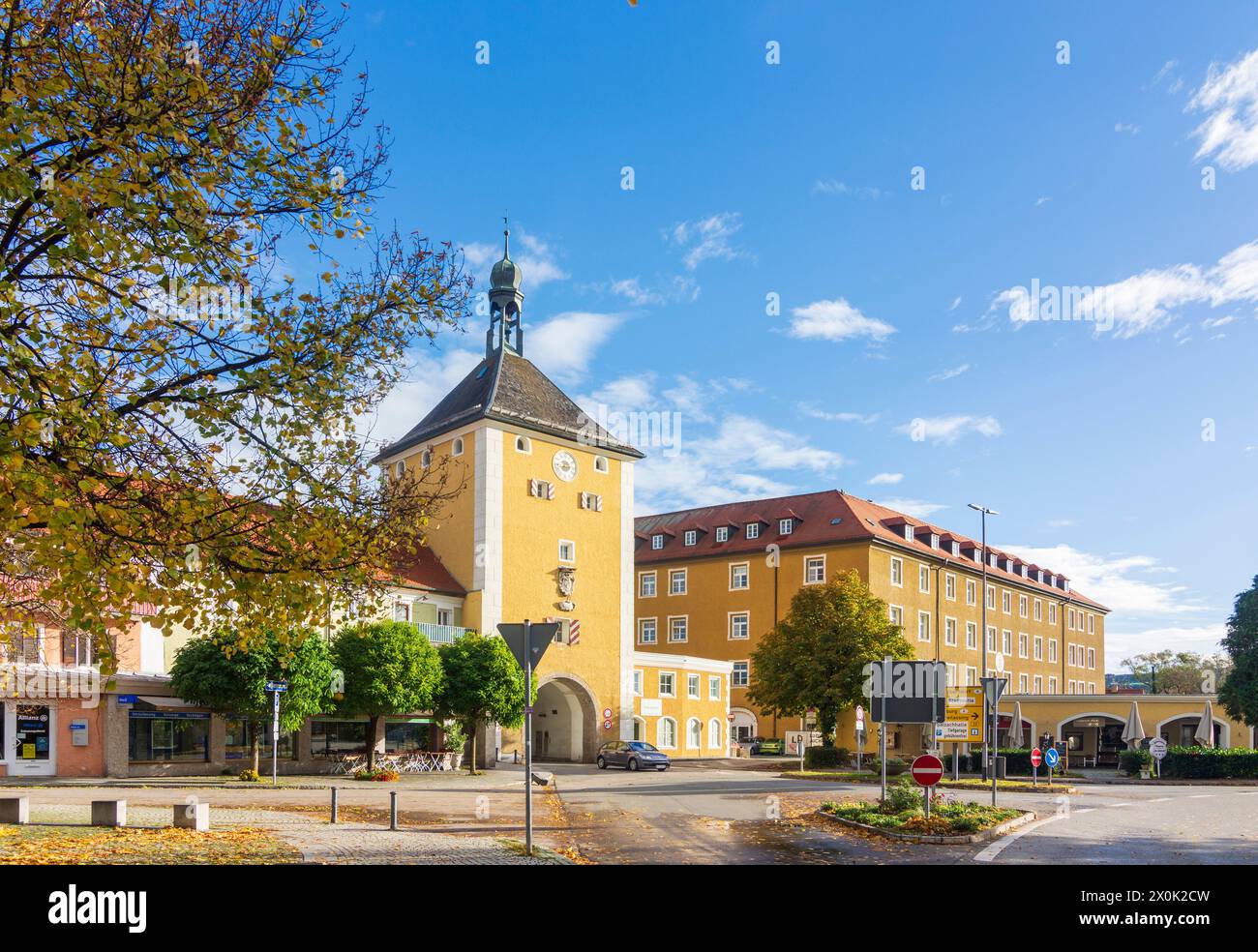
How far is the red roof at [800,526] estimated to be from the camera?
67875 mm

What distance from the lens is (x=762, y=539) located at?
7088 centimetres

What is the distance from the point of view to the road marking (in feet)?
50.0

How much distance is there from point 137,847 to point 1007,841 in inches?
516

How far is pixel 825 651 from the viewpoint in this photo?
46.4 m

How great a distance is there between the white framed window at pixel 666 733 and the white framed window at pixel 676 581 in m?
17.0

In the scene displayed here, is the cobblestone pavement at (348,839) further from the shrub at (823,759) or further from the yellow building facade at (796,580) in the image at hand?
the yellow building facade at (796,580)

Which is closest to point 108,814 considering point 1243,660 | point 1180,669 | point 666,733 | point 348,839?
point 348,839

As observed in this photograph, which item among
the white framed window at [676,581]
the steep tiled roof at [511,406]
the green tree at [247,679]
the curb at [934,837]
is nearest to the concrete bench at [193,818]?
the curb at [934,837]

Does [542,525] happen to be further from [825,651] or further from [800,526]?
[800,526]

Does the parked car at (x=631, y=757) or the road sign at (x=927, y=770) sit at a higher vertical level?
the road sign at (x=927, y=770)

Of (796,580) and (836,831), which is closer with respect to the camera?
(836,831)

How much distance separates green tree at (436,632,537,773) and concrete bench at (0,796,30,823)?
24966mm

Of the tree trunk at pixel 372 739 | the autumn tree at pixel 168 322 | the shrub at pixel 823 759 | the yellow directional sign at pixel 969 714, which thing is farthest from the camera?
the shrub at pixel 823 759

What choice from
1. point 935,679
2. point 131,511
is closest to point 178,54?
point 131,511
